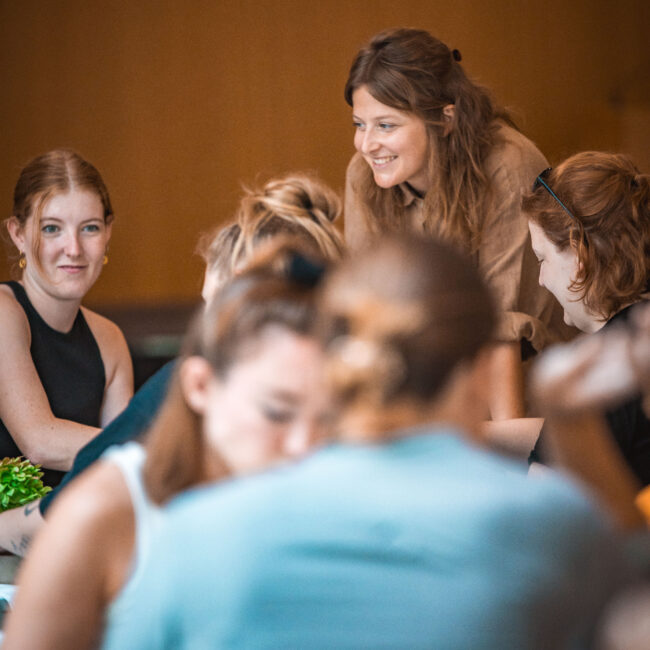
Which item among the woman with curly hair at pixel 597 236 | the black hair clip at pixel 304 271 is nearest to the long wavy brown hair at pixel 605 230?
the woman with curly hair at pixel 597 236

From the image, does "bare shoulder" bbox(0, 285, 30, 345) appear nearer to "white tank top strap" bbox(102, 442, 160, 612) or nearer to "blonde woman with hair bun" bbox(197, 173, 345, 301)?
"blonde woman with hair bun" bbox(197, 173, 345, 301)

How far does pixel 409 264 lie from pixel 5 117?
5.37m

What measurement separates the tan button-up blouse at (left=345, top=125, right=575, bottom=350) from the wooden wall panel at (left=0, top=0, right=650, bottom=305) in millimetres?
3108

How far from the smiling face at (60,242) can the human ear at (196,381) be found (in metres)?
1.29

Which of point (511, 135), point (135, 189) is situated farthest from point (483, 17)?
point (511, 135)

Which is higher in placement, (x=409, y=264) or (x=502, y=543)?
(x=409, y=264)

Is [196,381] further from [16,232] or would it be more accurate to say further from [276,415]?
[16,232]

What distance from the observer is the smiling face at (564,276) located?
5.79 ft

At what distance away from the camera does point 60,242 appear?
7.02 feet

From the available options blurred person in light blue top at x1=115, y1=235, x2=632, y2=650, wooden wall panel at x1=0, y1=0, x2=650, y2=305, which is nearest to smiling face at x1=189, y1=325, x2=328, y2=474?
blurred person in light blue top at x1=115, y1=235, x2=632, y2=650

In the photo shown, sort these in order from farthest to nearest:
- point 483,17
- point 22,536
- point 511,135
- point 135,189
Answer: point 135,189 → point 483,17 → point 511,135 → point 22,536

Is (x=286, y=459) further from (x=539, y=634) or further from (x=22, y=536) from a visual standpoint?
(x=22, y=536)

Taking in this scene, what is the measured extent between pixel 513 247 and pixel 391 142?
34 centimetres

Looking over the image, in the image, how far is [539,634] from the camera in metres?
0.68
